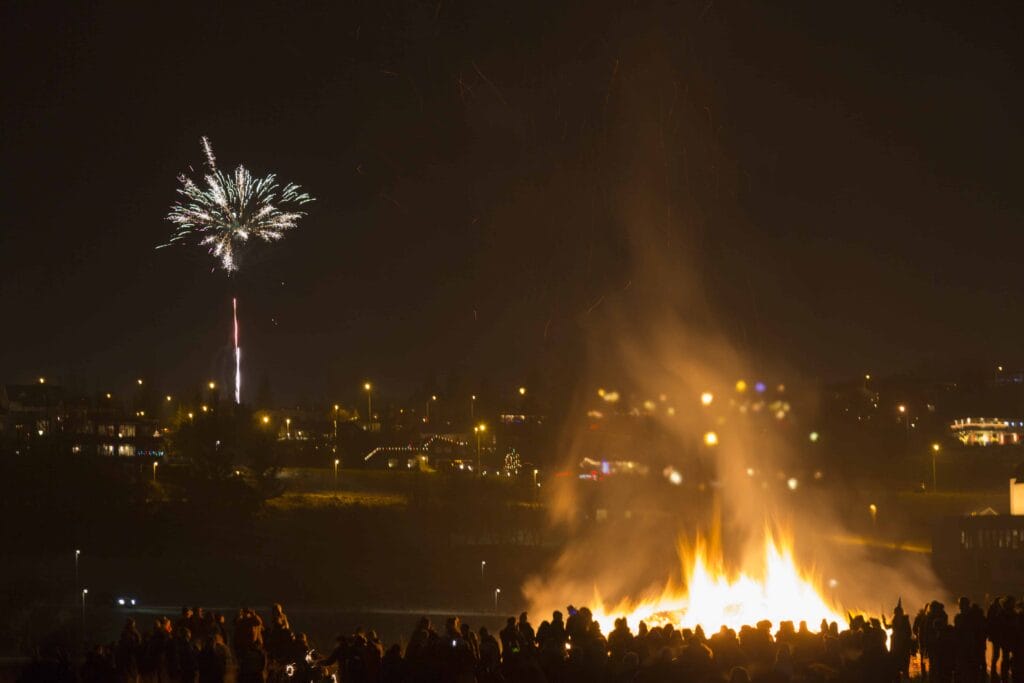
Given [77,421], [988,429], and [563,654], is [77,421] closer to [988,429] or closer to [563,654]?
[988,429]

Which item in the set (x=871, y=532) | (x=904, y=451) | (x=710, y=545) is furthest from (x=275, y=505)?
(x=904, y=451)

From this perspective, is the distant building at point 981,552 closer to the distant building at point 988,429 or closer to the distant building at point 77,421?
the distant building at point 988,429

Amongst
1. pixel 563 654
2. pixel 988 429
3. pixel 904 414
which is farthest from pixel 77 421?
pixel 563 654

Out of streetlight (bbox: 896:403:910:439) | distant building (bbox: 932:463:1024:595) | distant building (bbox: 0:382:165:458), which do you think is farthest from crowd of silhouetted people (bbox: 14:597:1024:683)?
distant building (bbox: 0:382:165:458)

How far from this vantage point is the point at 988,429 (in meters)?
85.1

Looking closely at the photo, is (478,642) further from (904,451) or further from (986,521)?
(904,451)

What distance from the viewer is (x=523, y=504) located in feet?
163

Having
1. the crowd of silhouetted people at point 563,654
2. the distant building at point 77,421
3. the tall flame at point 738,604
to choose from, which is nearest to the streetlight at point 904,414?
the tall flame at point 738,604

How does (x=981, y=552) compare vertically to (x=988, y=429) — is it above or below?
below

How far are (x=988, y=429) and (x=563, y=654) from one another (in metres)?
80.0

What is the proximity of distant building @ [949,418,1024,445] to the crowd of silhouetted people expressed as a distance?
65.7 m

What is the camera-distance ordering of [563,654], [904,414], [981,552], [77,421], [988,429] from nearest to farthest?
[563,654] → [981,552] → [904,414] → [77,421] → [988,429]

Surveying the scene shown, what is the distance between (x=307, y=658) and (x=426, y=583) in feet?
76.8

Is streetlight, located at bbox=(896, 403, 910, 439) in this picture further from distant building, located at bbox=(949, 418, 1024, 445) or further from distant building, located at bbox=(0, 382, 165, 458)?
distant building, located at bbox=(0, 382, 165, 458)
